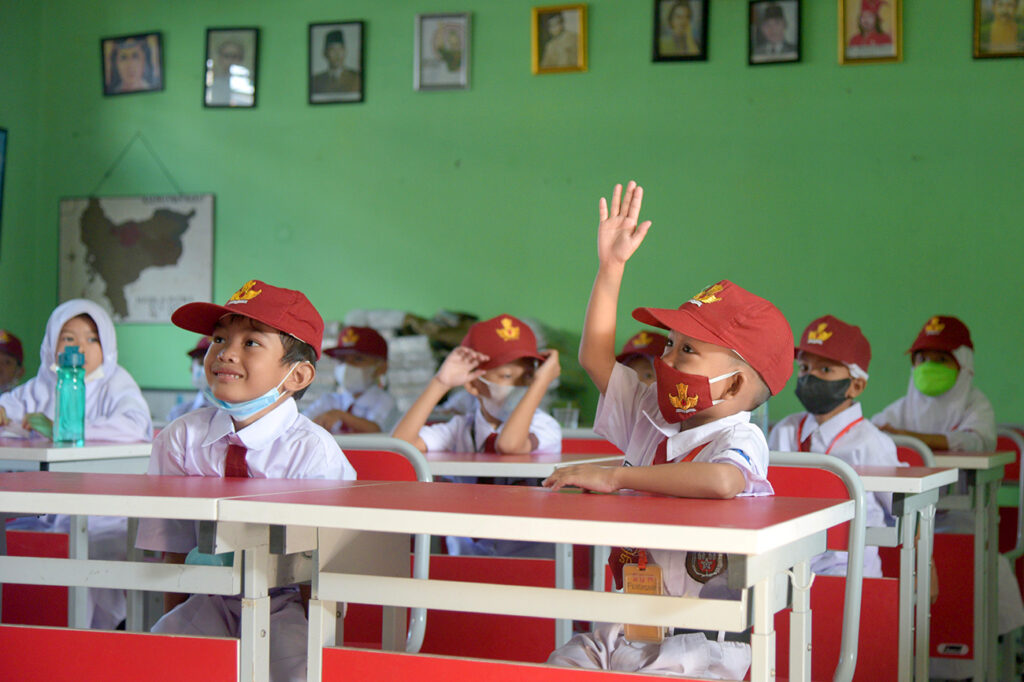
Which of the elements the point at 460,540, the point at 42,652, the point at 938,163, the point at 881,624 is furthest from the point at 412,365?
the point at 42,652

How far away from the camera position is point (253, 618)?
5.59ft

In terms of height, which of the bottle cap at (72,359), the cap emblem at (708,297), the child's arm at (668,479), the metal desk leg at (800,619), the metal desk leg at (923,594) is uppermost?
the cap emblem at (708,297)

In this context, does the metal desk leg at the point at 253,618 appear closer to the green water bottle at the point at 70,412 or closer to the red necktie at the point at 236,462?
the red necktie at the point at 236,462

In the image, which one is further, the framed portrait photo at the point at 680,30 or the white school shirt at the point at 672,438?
the framed portrait photo at the point at 680,30

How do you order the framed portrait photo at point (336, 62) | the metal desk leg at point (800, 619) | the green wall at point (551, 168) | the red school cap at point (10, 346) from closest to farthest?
the metal desk leg at point (800, 619), the red school cap at point (10, 346), the green wall at point (551, 168), the framed portrait photo at point (336, 62)

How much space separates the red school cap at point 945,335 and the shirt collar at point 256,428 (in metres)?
3.61

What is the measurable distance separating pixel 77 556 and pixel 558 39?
450cm

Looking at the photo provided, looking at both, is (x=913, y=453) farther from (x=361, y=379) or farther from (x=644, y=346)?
(x=361, y=379)

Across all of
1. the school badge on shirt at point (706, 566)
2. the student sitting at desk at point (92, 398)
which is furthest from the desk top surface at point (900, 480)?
the student sitting at desk at point (92, 398)

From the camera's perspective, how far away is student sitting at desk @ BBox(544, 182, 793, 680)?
1.74m

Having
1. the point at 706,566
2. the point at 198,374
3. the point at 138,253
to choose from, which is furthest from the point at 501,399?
the point at 138,253

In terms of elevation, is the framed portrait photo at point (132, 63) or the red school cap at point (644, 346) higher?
the framed portrait photo at point (132, 63)

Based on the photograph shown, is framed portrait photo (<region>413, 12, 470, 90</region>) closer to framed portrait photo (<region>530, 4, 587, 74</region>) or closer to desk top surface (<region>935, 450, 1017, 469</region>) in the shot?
framed portrait photo (<region>530, 4, 587, 74</region>)

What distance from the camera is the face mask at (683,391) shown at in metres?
1.92
